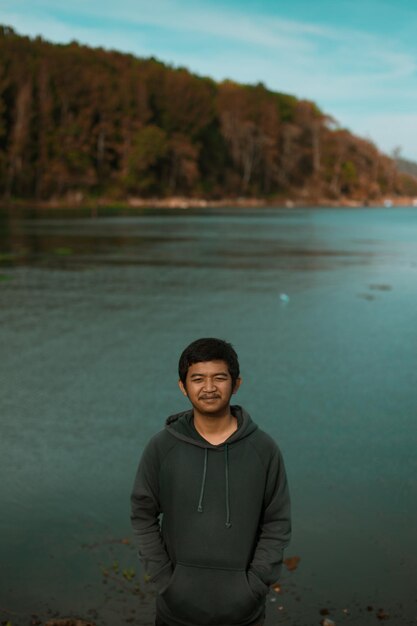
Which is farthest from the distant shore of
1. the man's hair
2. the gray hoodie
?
the gray hoodie

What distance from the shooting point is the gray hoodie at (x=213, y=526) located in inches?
89.4

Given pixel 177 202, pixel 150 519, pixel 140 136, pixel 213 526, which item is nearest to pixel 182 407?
pixel 150 519

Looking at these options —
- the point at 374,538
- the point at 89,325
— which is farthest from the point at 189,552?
the point at 89,325

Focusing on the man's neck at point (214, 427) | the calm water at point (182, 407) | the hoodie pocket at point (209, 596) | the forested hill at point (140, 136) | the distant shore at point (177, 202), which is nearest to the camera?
the hoodie pocket at point (209, 596)

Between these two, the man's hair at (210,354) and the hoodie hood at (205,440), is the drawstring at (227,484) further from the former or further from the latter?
the man's hair at (210,354)

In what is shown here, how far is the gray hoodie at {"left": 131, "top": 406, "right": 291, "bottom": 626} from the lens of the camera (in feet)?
7.45

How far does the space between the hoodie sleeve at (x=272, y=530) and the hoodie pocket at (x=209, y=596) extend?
0.05 m

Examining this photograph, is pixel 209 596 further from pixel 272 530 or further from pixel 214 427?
pixel 214 427

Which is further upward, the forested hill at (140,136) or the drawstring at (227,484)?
the forested hill at (140,136)

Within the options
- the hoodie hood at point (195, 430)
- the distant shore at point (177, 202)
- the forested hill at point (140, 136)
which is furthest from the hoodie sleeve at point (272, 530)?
the forested hill at point (140, 136)

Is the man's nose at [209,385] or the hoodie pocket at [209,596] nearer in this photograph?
the hoodie pocket at [209,596]

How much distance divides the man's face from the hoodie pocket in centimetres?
49

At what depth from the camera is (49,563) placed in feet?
13.4

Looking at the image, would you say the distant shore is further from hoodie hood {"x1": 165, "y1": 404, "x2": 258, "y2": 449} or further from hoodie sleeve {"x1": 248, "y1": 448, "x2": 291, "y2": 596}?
hoodie sleeve {"x1": 248, "y1": 448, "x2": 291, "y2": 596}
